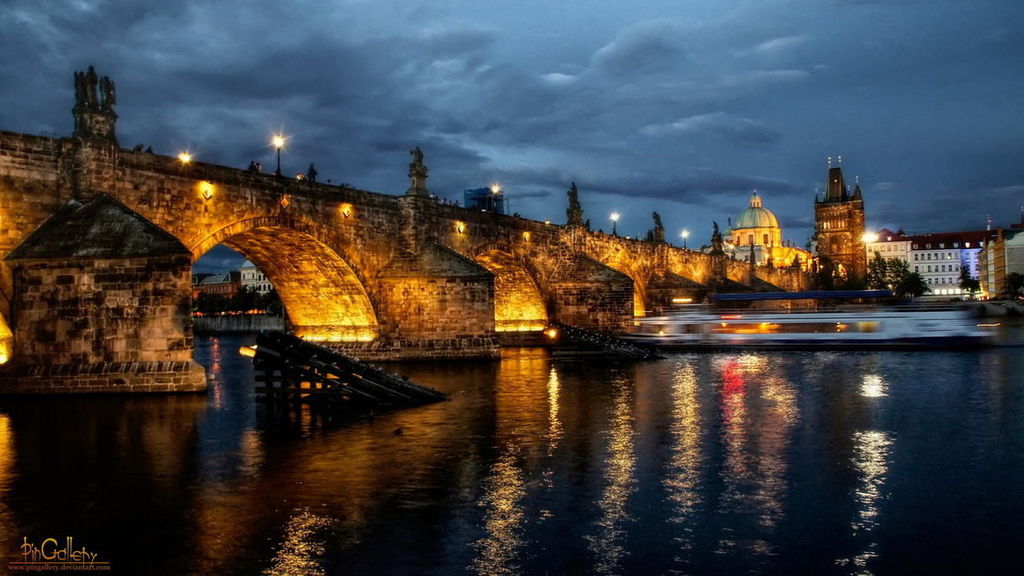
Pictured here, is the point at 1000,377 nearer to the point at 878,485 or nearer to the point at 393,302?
the point at 878,485

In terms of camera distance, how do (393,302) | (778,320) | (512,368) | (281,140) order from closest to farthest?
(281,140)
(512,368)
(393,302)
(778,320)

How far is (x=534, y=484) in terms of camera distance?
30.7 ft

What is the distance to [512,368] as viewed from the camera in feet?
90.2

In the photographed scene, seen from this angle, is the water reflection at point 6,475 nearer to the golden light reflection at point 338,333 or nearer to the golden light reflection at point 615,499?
the golden light reflection at point 615,499

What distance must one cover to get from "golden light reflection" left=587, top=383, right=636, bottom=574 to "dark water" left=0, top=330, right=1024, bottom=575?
0.03 meters

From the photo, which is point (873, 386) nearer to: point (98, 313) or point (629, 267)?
point (98, 313)

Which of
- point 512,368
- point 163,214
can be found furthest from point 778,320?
point 163,214

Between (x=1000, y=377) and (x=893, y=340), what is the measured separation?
1296cm

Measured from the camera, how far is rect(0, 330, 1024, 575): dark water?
6.72 m

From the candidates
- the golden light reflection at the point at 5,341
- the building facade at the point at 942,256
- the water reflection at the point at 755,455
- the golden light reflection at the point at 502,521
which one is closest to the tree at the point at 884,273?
the building facade at the point at 942,256

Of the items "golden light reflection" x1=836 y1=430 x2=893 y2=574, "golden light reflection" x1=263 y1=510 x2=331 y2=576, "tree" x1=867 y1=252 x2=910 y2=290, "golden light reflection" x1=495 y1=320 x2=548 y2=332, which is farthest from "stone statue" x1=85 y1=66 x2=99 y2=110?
"tree" x1=867 y1=252 x2=910 y2=290

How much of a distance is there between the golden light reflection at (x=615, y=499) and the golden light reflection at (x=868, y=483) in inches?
72.1

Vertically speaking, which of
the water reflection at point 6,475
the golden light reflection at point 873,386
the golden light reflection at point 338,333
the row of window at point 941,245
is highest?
the row of window at point 941,245

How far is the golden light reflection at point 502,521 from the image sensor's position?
651cm
